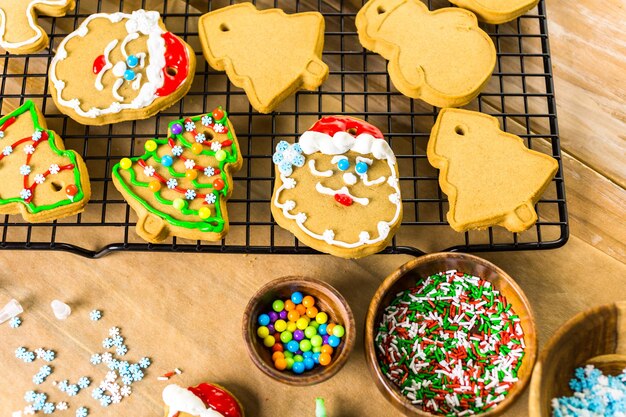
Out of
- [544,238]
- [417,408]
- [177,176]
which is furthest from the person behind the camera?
[544,238]

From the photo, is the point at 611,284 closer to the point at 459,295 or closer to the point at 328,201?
the point at 459,295

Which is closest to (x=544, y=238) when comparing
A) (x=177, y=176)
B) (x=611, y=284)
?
(x=611, y=284)

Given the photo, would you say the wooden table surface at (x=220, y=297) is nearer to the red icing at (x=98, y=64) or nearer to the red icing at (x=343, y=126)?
the red icing at (x=343, y=126)

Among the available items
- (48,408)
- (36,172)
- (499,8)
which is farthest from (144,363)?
(499,8)

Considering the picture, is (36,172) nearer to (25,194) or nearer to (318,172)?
(25,194)

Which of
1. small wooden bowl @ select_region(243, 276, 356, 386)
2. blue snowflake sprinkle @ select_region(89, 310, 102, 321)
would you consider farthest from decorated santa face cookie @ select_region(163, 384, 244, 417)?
blue snowflake sprinkle @ select_region(89, 310, 102, 321)

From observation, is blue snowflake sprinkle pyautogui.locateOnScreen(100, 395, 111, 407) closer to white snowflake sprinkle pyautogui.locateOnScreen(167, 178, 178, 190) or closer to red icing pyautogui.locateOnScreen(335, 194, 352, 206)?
white snowflake sprinkle pyautogui.locateOnScreen(167, 178, 178, 190)
